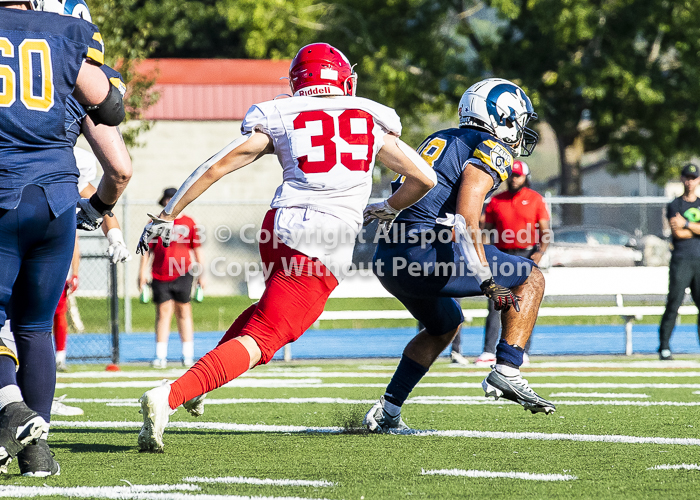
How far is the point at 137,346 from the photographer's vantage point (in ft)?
42.5

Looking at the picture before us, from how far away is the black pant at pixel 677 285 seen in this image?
32.0ft

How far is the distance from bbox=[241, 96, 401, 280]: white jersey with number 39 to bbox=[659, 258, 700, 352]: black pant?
21.2 ft

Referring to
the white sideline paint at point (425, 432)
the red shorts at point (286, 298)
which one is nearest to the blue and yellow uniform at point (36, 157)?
the red shorts at point (286, 298)

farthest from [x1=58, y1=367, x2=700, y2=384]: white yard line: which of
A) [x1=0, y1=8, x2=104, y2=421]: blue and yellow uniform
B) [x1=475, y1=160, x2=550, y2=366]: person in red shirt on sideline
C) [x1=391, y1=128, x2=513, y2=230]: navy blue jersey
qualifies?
[x1=0, y1=8, x2=104, y2=421]: blue and yellow uniform

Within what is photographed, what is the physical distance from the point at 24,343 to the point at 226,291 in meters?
16.7

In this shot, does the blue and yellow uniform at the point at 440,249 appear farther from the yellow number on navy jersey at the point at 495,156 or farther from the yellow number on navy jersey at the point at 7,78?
the yellow number on navy jersey at the point at 7,78

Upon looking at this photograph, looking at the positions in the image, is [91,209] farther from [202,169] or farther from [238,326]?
[238,326]

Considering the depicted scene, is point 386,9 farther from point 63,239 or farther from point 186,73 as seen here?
point 63,239

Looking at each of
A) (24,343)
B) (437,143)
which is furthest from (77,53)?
(437,143)

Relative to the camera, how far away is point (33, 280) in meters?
3.49

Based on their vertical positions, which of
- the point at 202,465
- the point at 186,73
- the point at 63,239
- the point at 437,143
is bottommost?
the point at 202,465

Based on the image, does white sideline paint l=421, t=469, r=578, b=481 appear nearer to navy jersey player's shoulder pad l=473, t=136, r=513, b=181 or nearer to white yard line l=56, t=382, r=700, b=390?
navy jersey player's shoulder pad l=473, t=136, r=513, b=181

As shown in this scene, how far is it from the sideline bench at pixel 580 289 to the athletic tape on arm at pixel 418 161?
6.37 m

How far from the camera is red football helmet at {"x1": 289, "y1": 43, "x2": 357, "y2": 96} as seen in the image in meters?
4.14
